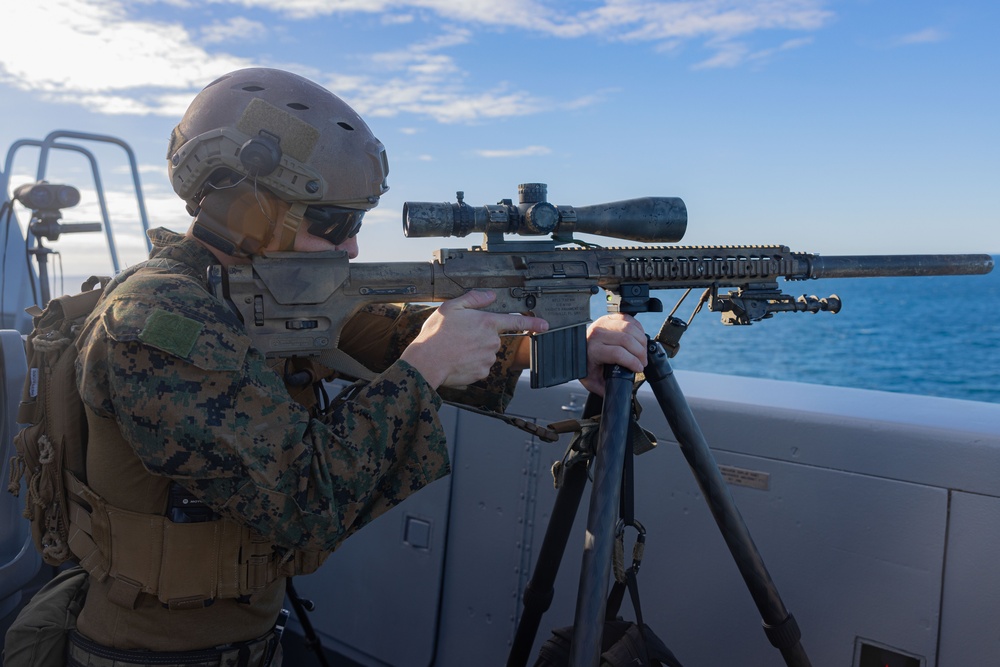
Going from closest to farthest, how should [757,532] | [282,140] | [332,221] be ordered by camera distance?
[282,140], [332,221], [757,532]

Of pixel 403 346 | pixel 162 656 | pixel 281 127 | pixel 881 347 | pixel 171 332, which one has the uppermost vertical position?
pixel 281 127

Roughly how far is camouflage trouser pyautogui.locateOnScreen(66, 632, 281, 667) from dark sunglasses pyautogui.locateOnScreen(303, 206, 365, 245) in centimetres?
110

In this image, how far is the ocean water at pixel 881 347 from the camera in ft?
191

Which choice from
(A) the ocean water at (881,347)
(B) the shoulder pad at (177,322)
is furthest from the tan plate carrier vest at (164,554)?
(A) the ocean water at (881,347)

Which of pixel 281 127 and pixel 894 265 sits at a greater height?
pixel 281 127

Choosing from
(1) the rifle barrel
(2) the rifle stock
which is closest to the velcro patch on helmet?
(2) the rifle stock

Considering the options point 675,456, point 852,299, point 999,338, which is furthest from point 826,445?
point 852,299

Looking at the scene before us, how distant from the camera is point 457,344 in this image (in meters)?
2.04

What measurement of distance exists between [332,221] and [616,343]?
87 cm

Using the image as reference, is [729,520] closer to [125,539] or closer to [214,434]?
[214,434]

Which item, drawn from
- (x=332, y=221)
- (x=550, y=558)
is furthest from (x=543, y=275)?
(x=550, y=558)

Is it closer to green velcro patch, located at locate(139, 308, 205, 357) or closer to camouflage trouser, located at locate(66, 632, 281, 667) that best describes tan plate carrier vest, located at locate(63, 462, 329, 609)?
camouflage trouser, located at locate(66, 632, 281, 667)

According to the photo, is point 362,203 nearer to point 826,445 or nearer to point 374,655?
point 826,445

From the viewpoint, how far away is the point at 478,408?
8.13 feet
